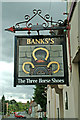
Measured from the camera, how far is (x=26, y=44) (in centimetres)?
512

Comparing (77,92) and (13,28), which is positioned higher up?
(13,28)

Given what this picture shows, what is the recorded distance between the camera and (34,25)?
541cm

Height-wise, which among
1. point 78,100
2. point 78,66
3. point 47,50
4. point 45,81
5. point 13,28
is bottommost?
point 78,100

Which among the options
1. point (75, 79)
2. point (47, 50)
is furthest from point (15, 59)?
point (75, 79)

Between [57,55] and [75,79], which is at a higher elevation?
[57,55]

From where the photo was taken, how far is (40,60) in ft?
16.3

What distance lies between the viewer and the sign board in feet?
15.8

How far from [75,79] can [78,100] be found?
0.51 meters

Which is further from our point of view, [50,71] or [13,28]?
[13,28]

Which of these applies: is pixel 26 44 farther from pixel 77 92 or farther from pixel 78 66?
pixel 77 92

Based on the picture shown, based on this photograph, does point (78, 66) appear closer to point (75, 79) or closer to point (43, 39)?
point (75, 79)

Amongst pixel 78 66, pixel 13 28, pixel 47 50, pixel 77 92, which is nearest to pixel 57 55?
pixel 47 50

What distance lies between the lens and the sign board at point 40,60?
15.8ft

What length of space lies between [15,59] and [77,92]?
171 cm
